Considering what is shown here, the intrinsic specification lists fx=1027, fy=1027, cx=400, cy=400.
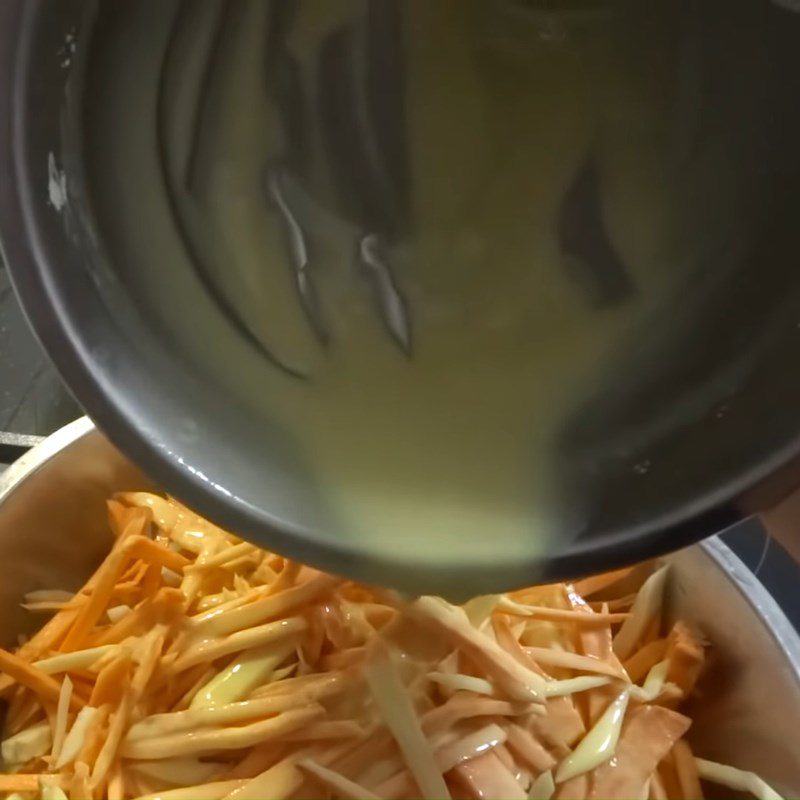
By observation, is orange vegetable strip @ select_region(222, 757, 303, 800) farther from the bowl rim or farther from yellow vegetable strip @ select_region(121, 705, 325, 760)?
the bowl rim

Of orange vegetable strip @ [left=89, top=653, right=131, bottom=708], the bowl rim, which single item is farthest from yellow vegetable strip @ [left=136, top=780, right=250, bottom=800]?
the bowl rim

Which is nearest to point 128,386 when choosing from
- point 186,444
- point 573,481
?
point 186,444

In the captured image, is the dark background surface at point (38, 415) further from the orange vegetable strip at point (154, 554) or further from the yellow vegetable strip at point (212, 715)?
the yellow vegetable strip at point (212, 715)

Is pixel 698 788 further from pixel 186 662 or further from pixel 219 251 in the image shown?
pixel 219 251

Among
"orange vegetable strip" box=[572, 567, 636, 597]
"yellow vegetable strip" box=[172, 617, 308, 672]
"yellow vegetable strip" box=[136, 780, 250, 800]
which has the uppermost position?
"yellow vegetable strip" box=[172, 617, 308, 672]

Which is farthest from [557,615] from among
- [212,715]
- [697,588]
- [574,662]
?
[212,715]

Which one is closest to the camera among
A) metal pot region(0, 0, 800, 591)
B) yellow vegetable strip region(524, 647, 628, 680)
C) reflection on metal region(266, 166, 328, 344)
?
metal pot region(0, 0, 800, 591)

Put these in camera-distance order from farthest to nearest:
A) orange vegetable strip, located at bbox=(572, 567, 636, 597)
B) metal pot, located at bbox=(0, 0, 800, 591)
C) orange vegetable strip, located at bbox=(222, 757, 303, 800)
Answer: orange vegetable strip, located at bbox=(572, 567, 636, 597) → orange vegetable strip, located at bbox=(222, 757, 303, 800) → metal pot, located at bbox=(0, 0, 800, 591)
